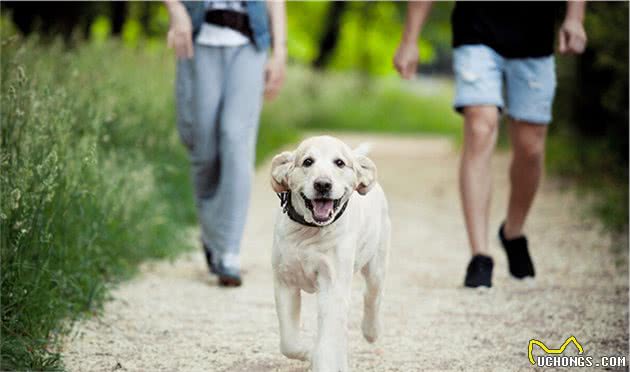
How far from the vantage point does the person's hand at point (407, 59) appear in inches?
237

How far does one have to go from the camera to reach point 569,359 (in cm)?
418

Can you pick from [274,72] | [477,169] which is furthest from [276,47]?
[477,169]

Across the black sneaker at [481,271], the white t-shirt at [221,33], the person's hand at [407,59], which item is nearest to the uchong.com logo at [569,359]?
the black sneaker at [481,271]

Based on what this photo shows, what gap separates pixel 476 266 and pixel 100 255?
2029 mm

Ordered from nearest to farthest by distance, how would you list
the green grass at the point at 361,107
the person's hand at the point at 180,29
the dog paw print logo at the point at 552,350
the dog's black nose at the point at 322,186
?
the dog's black nose at the point at 322,186, the dog paw print logo at the point at 552,350, the person's hand at the point at 180,29, the green grass at the point at 361,107

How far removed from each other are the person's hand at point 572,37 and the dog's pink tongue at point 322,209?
2850mm

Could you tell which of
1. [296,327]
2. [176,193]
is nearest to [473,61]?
[296,327]

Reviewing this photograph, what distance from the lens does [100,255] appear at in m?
5.66

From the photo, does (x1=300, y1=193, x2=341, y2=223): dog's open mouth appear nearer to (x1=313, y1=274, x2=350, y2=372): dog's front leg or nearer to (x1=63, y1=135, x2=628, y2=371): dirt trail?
(x1=313, y1=274, x2=350, y2=372): dog's front leg

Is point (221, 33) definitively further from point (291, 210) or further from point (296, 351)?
point (296, 351)

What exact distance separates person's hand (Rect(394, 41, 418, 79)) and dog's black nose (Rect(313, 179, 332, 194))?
2.61 metres

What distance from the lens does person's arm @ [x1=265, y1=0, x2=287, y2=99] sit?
5957 millimetres

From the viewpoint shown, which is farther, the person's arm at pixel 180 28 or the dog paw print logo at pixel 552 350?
the person's arm at pixel 180 28

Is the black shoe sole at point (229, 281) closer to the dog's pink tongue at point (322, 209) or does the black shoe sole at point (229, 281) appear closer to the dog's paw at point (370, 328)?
the dog's paw at point (370, 328)
